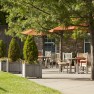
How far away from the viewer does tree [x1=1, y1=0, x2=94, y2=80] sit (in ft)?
50.8

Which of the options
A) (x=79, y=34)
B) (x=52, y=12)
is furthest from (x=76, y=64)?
(x=52, y=12)

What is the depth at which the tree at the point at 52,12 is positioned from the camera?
1547 centimetres

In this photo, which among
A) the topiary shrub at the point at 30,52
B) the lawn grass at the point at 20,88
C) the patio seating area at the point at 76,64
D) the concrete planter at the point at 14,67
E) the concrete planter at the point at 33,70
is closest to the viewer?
the lawn grass at the point at 20,88

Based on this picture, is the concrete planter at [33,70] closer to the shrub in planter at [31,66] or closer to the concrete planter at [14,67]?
the shrub in planter at [31,66]

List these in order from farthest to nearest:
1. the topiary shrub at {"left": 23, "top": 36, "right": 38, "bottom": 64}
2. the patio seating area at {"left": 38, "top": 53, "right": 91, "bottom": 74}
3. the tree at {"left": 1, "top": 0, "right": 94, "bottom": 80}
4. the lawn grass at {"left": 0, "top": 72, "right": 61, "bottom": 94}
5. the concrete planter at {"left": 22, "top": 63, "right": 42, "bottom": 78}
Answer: the patio seating area at {"left": 38, "top": 53, "right": 91, "bottom": 74}
the topiary shrub at {"left": 23, "top": 36, "right": 38, "bottom": 64}
the concrete planter at {"left": 22, "top": 63, "right": 42, "bottom": 78}
the tree at {"left": 1, "top": 0, "right": 94, "bottom": 80}
the lawn grass at {"left": 0, "top": 72, "right": 61, "bottom": 94}

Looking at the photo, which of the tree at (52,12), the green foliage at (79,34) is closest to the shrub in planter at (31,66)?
the tree at (52,12)

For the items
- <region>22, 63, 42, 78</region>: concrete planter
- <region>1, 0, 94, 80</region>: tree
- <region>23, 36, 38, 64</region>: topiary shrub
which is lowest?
<region>22, 63, 42, 78</region>: concrete planter

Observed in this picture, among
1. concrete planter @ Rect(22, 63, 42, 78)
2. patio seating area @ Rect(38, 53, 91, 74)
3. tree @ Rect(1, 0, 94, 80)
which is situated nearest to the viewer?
tree @ Rect(1, 0, 94, 80)

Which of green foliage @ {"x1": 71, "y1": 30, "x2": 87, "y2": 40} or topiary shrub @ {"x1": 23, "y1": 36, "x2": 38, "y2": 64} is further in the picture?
green foliage @ {"x1": 71, "y1": 30, "x2": 87, "y2": 40}

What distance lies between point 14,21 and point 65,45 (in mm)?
10716

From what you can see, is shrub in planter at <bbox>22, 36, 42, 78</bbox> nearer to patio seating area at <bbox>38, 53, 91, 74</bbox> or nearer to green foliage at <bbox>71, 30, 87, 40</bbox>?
green foliage at <bbox>71, 30, 87, 40</bbox>

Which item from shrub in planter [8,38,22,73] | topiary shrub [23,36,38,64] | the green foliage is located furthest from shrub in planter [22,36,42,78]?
the green foliage

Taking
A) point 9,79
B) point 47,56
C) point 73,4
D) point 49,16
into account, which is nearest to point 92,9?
point 73,4

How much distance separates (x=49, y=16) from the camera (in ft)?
52.5
